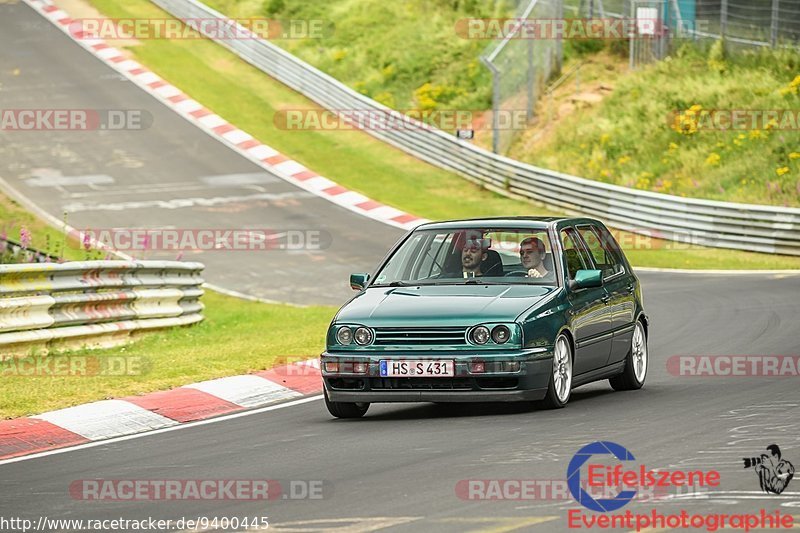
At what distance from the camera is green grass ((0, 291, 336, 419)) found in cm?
1210

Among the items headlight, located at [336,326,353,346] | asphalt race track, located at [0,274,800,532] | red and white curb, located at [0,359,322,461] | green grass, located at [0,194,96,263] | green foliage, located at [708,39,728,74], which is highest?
green foliage, located at [708,39,728,74]

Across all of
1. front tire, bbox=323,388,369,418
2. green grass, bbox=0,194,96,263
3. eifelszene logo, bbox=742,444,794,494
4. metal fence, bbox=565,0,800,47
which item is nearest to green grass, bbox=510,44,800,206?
metal fence, bbox=565,0,800,47

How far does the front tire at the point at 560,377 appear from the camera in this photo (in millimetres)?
10617

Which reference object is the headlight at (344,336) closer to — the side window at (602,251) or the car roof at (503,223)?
the car roof at (503,223)

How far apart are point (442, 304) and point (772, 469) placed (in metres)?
3.38

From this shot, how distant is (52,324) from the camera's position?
15.0 meters

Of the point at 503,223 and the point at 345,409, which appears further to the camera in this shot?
the point at 503,223

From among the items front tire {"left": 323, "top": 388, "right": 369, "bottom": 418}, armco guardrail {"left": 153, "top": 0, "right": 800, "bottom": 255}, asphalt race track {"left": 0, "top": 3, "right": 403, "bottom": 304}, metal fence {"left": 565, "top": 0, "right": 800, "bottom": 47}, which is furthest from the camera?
metal fence {"left": 565, "top": 0, "right": 800, "bottom": 47}

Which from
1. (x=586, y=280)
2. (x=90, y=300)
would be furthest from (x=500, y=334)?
(x=90, y=300)

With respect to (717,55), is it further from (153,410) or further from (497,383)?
(497,383)

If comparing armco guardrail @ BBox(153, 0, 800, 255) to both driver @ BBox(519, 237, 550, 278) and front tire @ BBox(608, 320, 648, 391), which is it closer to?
front tire @ BBox(608, 320, 648, 391)

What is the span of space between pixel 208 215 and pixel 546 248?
18624 millimetres

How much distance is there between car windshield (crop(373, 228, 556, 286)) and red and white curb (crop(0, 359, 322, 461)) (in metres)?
1.70

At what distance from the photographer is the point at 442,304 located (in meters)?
10.6
